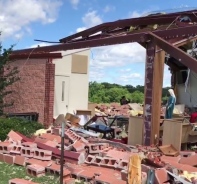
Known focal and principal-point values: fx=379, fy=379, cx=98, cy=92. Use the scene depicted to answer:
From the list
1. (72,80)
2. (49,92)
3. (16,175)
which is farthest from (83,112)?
(16,175)

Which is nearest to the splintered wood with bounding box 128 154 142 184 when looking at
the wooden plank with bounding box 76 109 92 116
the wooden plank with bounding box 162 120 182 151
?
the wooden plank with bounding box 162 120 182 151

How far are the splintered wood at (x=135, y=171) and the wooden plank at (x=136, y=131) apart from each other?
480cm

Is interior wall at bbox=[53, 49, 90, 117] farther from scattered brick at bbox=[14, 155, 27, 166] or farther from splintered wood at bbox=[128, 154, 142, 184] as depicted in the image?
splintered wood at bbox=[128, 154, 142, 184]

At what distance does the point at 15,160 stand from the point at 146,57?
16.5 feet

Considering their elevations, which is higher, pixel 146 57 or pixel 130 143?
pixel 146 57

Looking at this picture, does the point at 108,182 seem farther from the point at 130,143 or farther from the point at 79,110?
the point at 79,110

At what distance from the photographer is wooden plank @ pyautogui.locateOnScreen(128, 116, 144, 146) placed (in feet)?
38.9

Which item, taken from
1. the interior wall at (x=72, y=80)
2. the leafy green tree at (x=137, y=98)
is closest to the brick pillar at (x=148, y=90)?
the interior wall at (x=72, y=80)

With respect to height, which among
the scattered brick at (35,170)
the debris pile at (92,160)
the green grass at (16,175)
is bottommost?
the green grass at (16,175)

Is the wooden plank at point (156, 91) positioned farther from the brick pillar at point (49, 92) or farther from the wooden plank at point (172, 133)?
the brick pillar at point (49, 92)

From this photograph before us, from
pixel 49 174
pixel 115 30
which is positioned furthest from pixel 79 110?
pixel 49 174

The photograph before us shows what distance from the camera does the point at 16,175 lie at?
856 cm

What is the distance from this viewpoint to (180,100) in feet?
70.1

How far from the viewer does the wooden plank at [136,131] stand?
11869mm
